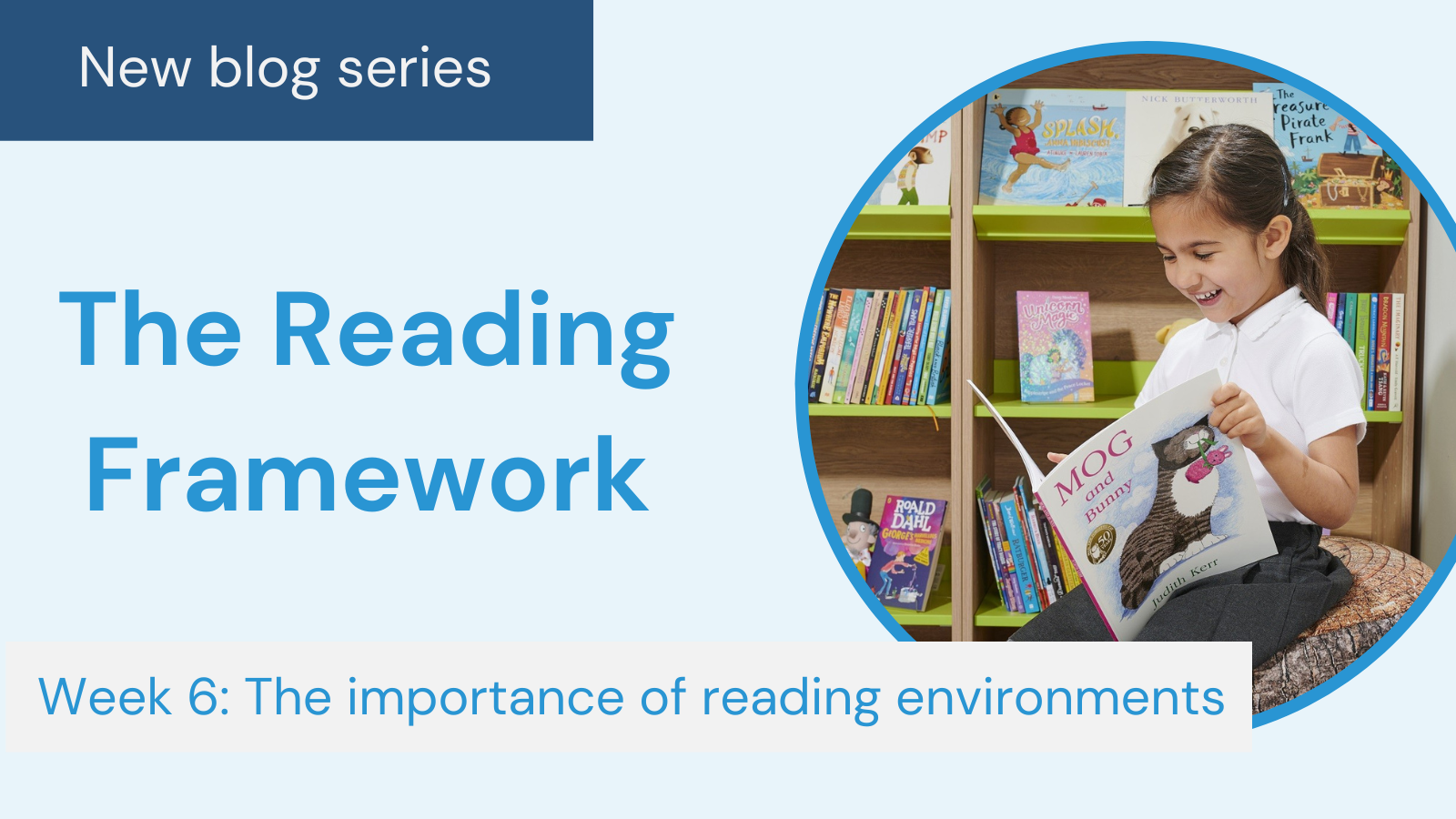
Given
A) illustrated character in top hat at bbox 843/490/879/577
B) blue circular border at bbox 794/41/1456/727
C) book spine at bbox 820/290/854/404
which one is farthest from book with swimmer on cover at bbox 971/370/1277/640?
illustrated character in top hat at bbox 843/490/879/577

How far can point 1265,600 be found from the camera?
193 cm

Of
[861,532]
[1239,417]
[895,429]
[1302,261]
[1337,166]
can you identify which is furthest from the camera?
[895,429]

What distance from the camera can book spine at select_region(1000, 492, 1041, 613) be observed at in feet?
7.83

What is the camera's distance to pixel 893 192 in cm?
227

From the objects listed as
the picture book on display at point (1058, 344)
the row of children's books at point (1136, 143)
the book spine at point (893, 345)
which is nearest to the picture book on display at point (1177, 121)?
the row of children's books at point (1136, 143)

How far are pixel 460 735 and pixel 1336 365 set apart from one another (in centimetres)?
151

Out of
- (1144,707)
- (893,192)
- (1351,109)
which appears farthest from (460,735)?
(1351,109)

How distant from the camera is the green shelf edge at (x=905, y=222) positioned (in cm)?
223

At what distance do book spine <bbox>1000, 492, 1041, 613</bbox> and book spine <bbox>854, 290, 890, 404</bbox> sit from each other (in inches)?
14.2

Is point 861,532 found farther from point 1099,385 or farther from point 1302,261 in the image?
point 1302,261

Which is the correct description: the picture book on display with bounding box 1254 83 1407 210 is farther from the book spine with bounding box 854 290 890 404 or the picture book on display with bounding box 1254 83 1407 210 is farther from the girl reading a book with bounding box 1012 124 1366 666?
the book spine with bounding box 854 290 890 404

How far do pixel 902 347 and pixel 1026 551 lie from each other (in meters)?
0.49

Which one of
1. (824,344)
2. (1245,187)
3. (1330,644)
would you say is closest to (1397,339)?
(1245,187)

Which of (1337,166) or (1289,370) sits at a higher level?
(1337,166)
